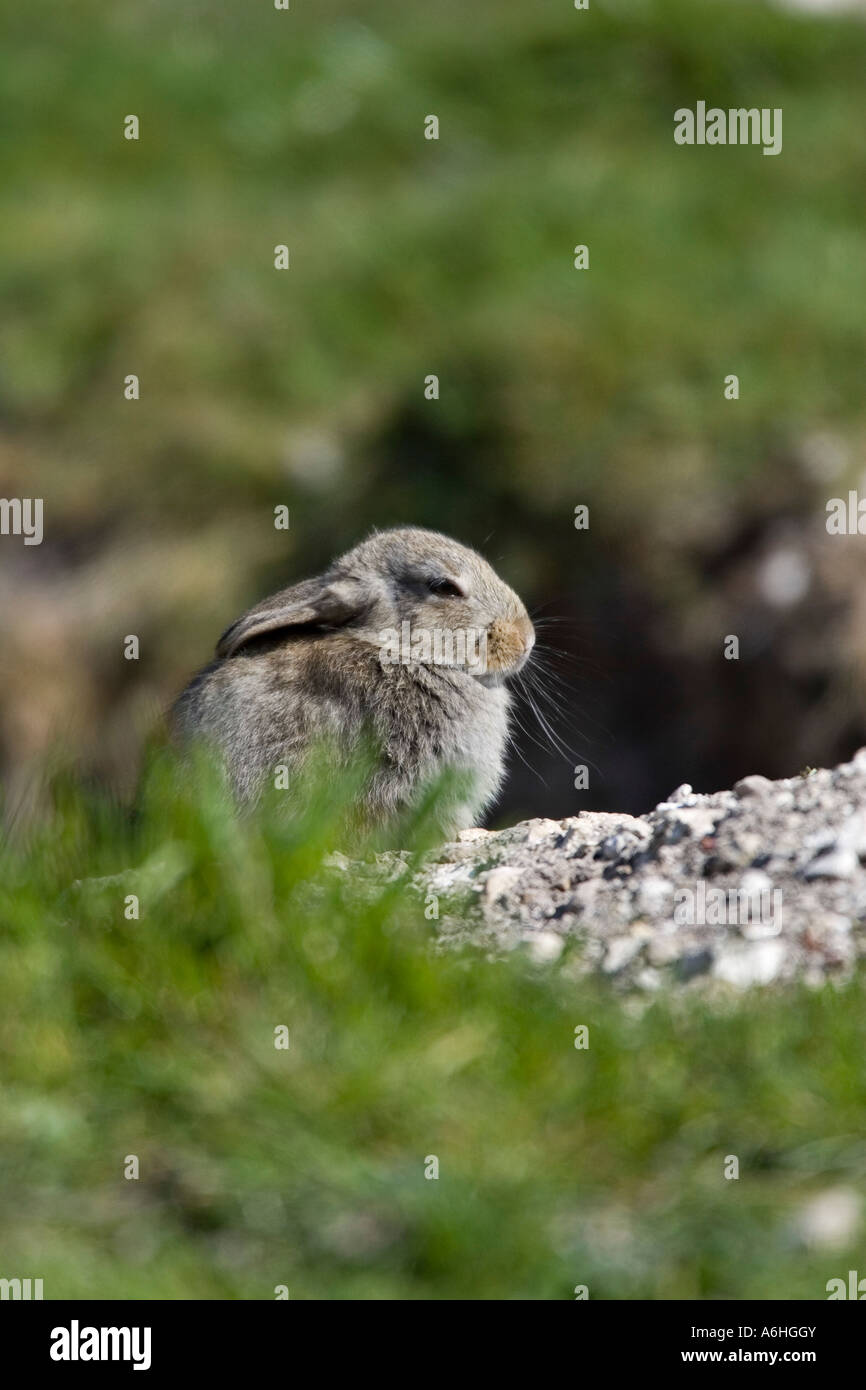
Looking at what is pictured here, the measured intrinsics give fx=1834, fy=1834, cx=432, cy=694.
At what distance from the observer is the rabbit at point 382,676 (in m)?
5.55

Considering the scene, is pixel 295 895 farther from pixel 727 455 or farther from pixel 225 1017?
Result: pixel 727 455

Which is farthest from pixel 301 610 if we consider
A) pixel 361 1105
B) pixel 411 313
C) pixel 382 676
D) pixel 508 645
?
pixel 411 313

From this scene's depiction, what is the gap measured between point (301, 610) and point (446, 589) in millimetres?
528

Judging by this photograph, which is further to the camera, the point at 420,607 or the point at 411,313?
the point at 411,313

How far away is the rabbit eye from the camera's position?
6.04 metres

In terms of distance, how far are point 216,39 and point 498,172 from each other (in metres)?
3.11

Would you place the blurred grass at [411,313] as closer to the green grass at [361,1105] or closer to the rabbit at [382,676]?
the rabbit at [382,676]

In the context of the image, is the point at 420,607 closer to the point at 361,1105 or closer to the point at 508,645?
the point at 508,645

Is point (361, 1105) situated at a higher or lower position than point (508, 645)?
lower

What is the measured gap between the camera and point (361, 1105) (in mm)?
3684

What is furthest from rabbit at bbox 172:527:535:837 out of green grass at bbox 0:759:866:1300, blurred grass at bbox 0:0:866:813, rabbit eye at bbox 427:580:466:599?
blurred grass at bbox 0:0:866:813

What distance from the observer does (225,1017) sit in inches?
154

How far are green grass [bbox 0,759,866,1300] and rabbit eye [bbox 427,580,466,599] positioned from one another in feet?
5.94

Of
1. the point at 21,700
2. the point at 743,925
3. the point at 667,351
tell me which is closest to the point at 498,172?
the point at 667,351
